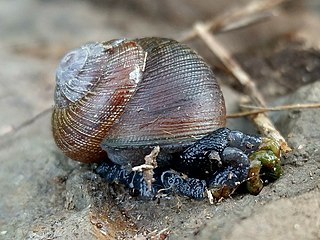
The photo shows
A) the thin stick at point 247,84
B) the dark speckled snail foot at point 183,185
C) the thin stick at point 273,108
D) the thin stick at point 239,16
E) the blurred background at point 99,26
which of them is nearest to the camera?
the dark speckled snail foot at point 183,185

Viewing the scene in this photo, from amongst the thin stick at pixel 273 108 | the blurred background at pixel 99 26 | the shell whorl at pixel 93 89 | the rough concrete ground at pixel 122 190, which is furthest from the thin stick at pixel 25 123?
the thin stick at pixel 273 108

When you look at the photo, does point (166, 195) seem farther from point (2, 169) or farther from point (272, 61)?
point (272, 61)

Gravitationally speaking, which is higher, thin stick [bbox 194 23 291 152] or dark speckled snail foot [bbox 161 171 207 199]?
thin stick [bbox 194 23 291 152]

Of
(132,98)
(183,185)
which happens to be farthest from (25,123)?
(183,185)

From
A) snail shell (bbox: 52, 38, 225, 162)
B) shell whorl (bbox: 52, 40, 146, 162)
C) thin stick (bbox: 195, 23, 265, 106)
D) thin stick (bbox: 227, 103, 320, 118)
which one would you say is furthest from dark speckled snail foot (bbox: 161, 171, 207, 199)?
thin stick (bbox: 195, 23, 265, 106)

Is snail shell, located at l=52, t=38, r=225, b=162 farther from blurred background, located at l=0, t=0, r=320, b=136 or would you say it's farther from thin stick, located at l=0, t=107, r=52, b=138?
blurred background, located at l=0, t=0, r=320, b=136

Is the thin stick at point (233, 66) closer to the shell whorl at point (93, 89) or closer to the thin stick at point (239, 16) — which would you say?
the thin stick at point (239, 16)
